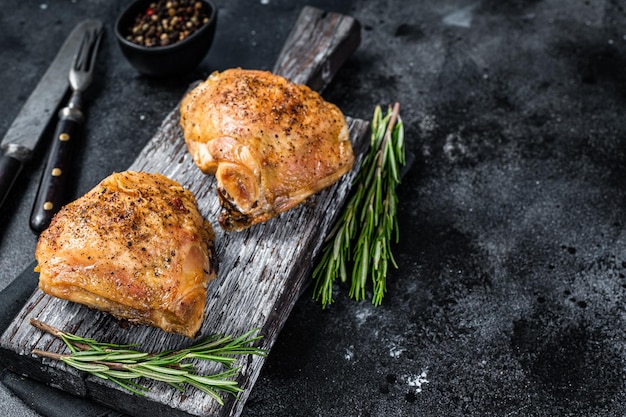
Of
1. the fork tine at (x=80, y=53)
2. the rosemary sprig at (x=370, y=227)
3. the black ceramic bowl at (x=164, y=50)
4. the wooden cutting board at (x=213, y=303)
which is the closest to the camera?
the wooden cutting board at (x=213, y=303)

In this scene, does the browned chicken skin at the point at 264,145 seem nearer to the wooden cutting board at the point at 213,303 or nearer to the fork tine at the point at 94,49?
the wooden cutting board at the point at 213,303

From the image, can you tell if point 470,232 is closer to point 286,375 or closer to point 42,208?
point 286,375

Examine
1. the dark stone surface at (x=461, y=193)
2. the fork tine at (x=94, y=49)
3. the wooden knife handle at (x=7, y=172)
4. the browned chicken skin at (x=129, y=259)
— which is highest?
the browned chicken skin at (x=129, y=259)

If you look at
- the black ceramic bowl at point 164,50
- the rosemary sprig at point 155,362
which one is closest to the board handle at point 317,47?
the black ceramic bowl at point 164,50

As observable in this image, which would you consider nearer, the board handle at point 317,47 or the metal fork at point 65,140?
the metal fork at point 65,140

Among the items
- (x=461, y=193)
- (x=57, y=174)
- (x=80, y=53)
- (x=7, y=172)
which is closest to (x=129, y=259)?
(x=57, y=174)

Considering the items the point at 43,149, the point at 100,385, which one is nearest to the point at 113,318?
the point at 100,385
